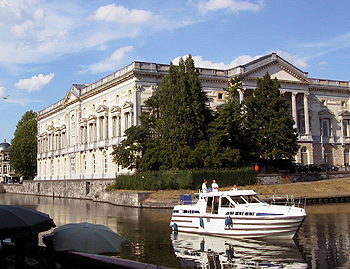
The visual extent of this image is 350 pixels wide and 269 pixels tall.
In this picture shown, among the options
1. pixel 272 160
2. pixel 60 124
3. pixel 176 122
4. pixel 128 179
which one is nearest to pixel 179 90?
pixel 176 122

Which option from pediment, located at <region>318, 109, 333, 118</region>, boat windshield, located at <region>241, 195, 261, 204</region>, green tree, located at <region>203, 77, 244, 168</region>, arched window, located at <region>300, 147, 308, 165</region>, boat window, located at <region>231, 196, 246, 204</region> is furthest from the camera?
pediment, located at <region>318, 109, 333, 118</region>

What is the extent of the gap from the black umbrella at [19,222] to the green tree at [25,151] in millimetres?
92992

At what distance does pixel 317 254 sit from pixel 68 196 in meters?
57.1

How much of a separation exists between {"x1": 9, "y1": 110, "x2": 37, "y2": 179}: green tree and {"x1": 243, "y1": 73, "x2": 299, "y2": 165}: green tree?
63.1 metres

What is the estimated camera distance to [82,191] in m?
66.8

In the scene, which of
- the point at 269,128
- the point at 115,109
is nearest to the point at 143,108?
the point at 115,109

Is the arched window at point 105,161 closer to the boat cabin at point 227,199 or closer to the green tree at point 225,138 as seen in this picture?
the green tree at point 225,138

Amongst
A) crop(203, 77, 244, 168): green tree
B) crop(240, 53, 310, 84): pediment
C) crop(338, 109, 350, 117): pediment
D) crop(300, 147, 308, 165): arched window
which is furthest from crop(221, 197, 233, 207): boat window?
crop(338, 109, 350, 117): pediment

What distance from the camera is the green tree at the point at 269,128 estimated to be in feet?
176

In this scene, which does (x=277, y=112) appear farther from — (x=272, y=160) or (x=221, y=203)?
(x=221, y=203)

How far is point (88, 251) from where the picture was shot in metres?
12.3

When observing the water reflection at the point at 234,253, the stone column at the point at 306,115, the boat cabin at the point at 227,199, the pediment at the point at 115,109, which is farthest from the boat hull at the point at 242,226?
the stone column at the point at 306,115

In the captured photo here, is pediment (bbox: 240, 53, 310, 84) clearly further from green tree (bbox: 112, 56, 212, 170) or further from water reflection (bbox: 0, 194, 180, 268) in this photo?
A: water reflection (bbox: 0, 194, 180, 268)

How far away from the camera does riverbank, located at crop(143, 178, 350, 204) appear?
45.2 metres
